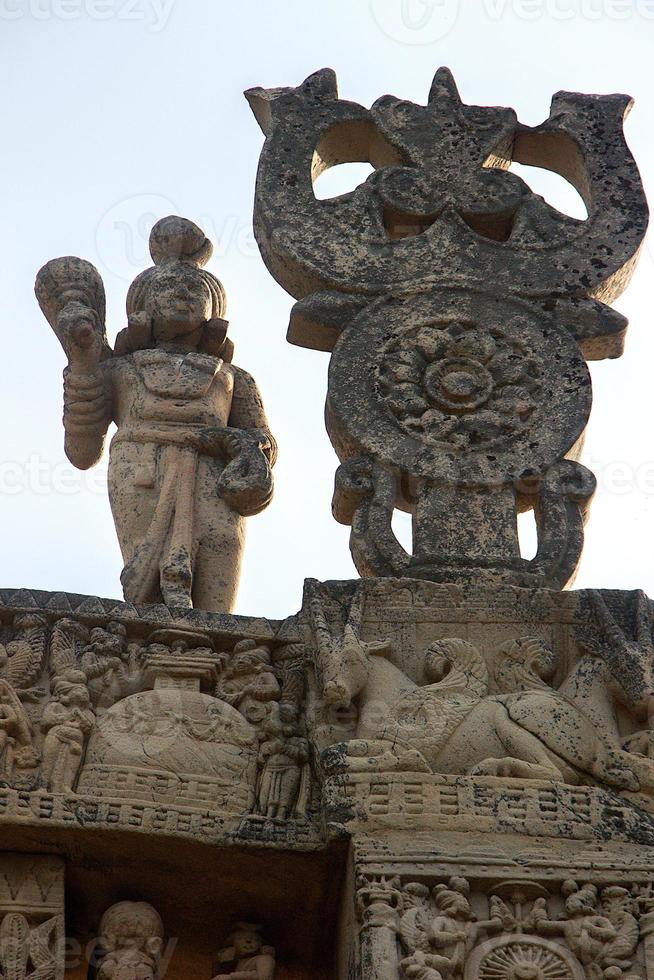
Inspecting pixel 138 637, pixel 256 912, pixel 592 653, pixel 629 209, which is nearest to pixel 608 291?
pixel 629 209

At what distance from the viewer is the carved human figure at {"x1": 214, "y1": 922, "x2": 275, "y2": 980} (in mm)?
7293

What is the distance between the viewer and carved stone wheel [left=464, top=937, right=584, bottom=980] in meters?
6.72

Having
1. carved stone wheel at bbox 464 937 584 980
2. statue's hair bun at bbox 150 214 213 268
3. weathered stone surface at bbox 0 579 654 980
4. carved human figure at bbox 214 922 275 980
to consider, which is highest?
statue's hair bun at bbox 150 214 213 268

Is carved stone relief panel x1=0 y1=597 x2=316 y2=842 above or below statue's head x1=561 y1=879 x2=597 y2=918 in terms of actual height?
above

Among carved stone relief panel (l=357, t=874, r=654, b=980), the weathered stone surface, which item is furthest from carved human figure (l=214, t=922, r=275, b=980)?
carved stone relief panel (l=357, t=874, r=654, b=980)

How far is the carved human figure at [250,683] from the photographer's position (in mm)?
7770

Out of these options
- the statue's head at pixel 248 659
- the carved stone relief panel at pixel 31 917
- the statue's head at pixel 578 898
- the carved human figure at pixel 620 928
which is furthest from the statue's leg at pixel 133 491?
the carved human figure at pixel 620 928

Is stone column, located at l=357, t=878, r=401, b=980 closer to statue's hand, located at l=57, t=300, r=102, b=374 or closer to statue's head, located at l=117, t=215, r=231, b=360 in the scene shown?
statue's hand, located at l=57, t=300, r=102, b=374

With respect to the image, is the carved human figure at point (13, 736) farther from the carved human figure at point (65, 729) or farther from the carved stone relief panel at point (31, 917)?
the carved stone relief panel at point (31, 917)

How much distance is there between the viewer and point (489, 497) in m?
8.48

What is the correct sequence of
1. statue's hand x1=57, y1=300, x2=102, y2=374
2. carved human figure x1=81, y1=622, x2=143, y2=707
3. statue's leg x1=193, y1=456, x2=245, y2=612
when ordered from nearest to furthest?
carved human figure x1=81, y1=622, x2=143, y2=707 → statue's leg x1=193, y1=456, x2=245, y2=612 → statue's hand x1=57, y1=300, x2=102, y2=374

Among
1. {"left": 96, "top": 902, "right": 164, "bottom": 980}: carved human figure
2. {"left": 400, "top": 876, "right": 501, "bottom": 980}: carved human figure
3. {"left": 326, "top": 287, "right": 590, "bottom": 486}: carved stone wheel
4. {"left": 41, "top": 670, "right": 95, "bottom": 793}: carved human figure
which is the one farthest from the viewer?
{"left": 326, "top": 287, "right": 590, "bottom": 486}: carved stone wheel

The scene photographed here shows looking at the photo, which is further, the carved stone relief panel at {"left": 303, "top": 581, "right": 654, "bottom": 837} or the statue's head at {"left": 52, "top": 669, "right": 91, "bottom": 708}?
the statue's head at {"left": 52, "top": 669, "right": 91, "bottom": 708}

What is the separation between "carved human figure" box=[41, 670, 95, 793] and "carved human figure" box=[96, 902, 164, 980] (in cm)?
51
